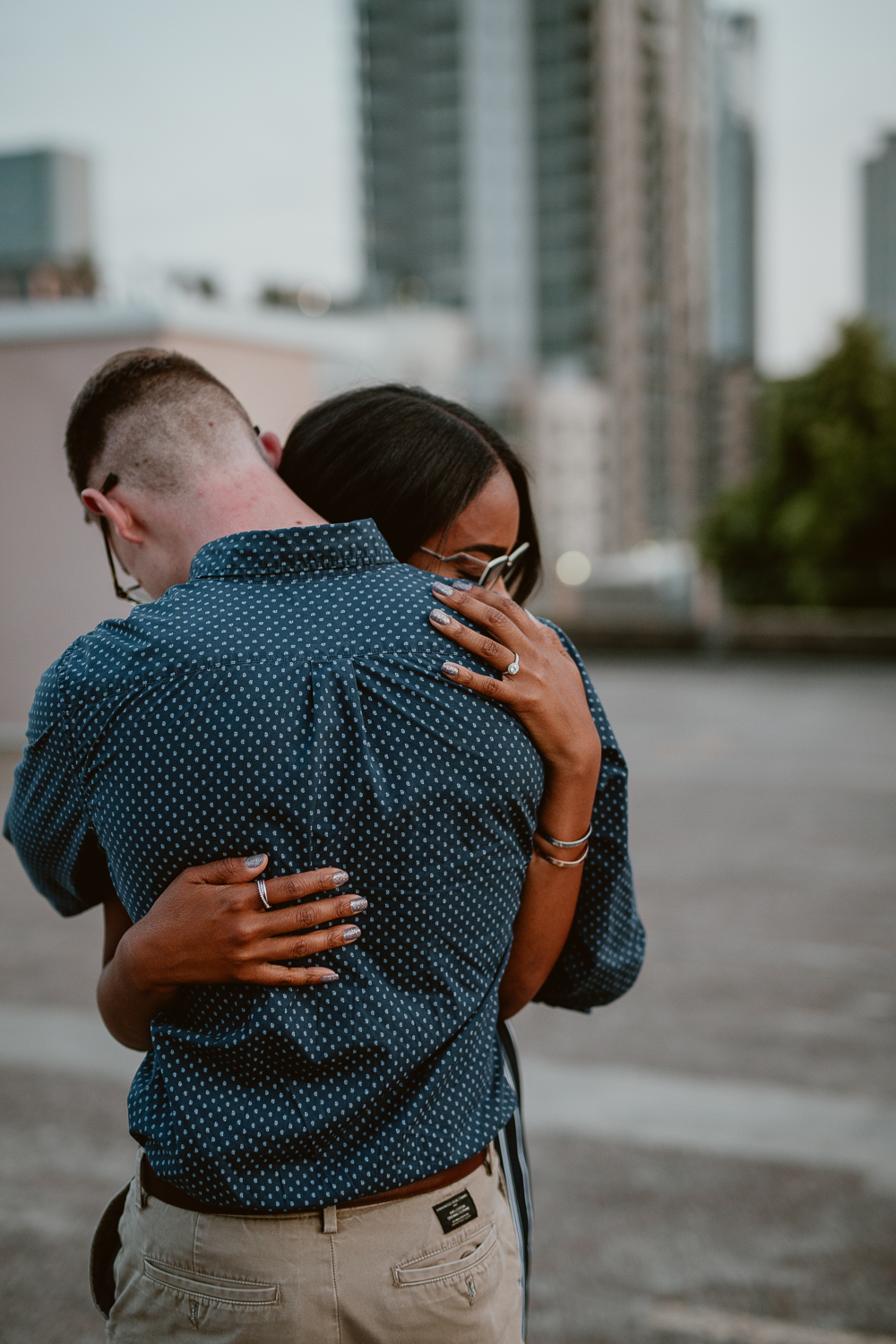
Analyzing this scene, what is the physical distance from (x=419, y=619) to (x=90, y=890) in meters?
0.52

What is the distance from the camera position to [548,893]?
1385mm

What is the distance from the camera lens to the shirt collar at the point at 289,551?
122 centimetres

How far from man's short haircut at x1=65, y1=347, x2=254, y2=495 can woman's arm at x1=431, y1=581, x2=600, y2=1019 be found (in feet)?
1.05

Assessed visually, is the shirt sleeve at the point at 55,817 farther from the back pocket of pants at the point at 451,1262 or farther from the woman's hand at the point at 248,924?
the back pocket of pants at the point at 451,1262

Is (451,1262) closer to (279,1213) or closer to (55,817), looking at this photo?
(279,1213)

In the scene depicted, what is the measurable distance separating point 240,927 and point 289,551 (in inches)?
14.7

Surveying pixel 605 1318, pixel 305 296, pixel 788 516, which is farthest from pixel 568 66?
pixel 605 1318

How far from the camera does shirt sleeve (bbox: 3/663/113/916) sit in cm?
121

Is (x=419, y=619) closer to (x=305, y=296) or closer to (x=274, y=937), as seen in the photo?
(x=274, y=937)

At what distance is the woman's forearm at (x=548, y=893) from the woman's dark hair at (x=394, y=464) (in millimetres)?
374

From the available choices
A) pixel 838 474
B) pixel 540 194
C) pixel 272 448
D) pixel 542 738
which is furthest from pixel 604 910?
pixel 540 194

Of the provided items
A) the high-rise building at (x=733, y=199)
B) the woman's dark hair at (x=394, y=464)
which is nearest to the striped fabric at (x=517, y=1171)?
the woman's dark hair at (x=394, y=464)

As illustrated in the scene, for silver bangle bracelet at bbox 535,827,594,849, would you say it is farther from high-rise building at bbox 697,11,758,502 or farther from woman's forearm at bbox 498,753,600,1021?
high-rise building at bbox 697,11,758,502

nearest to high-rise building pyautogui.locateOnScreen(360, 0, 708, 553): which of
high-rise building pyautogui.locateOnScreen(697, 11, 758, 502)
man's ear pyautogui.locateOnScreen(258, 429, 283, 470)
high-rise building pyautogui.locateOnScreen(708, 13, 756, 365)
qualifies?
high-rise building pyautogui.locateOnScreen(697, 11, 758, 502)
